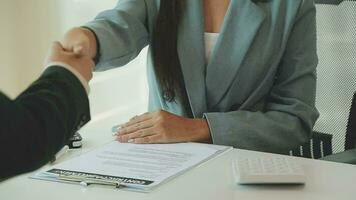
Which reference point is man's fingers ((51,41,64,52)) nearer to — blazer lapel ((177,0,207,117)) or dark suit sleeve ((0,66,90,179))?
dark suit sleeve ((0,66,90,179))

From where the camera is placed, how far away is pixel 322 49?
1.54m

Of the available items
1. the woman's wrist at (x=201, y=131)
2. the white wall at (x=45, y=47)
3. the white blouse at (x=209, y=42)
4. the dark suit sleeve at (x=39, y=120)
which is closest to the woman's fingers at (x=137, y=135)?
the woman's wrist at (x=201, y=131)

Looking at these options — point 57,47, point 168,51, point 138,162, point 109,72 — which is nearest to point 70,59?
point 57,47

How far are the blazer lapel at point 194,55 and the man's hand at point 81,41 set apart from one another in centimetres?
26

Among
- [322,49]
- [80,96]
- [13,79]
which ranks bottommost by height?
[13,79]

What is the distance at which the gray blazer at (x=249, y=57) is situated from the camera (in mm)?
1308

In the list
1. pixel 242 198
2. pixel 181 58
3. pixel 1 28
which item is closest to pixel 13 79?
pixel 1 28

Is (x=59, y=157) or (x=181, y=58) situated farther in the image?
(x=181, y=58)

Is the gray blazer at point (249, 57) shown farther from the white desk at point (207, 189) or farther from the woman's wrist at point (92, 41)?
the white desk at point (207, 189)

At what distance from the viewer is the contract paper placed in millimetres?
900

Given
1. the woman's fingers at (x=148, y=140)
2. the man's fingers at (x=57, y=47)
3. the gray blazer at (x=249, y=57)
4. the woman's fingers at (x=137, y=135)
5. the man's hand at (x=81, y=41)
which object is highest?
the man's fingers at (x=57, y=47)

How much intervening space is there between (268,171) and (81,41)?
479 millimetres

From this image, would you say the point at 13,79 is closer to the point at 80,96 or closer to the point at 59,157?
the point at 59,157

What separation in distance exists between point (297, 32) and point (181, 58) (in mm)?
299
